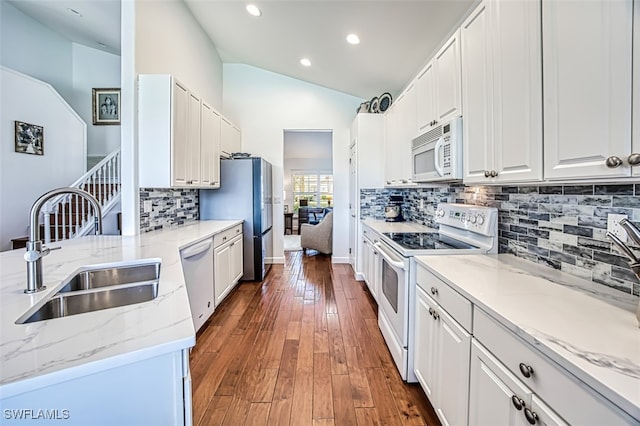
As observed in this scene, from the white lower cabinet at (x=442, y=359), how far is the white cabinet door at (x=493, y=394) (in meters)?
0.06

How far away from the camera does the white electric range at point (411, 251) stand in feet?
6.59

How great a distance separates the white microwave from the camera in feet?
6.63

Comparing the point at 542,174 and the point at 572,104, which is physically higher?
the point at 572,104

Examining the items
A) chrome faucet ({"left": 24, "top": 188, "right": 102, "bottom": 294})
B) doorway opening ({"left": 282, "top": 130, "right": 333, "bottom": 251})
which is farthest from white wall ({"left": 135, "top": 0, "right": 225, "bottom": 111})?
doorway opening ({"left": 282, "top": 130, "right": 333, "bottom": 251})

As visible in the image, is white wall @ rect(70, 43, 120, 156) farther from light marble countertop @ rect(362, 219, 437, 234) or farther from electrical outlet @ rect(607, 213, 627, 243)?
electrical outlet @ rect(607, 213, 627, 243)

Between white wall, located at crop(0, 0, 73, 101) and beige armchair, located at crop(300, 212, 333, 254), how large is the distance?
193 inches

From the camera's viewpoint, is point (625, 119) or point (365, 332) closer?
point (625, 119)

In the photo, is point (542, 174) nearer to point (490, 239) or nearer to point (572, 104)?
point (572, 104)

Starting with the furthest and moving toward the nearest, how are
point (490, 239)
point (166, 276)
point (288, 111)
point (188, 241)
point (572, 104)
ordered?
point (288, 111) → point (188, 241) → point (490, 239) → point (166, 276) → point (572, 104)

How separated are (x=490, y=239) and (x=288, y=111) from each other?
4.36 meters

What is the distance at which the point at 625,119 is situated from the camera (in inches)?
36.0

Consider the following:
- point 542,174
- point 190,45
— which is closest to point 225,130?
point 190,45

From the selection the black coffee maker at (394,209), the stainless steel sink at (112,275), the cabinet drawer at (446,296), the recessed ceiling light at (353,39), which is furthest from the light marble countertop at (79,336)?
the recessed ceiling light at (353,39)

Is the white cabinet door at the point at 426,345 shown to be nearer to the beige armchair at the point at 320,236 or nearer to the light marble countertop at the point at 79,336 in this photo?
the light marble countertop at the point at 79,336
